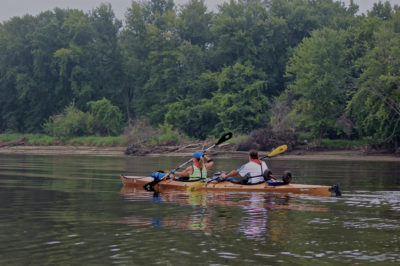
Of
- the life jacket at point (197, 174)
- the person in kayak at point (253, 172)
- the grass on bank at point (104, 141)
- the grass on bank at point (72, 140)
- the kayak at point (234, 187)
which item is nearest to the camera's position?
the kayak at point (234, 187)

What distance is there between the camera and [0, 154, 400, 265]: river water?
9.19 metres

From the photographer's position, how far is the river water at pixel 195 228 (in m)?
9.19

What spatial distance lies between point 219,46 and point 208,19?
27.1 ft

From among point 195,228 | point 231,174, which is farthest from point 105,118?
point 195,228

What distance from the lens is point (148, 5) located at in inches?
2985

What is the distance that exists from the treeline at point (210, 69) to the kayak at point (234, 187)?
2472 cm

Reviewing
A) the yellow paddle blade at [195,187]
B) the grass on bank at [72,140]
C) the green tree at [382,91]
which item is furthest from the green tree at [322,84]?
the yellow paddle blade at [195,187]

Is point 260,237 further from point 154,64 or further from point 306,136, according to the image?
point 154,64

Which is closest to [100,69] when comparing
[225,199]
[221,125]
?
[221,125]

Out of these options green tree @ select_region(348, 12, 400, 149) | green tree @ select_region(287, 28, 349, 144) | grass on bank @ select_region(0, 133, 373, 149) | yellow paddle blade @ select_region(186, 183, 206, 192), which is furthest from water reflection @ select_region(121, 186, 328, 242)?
green tree @ select_region(287, 28, 349, 144)

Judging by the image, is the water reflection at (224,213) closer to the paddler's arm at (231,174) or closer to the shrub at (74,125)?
the paddler's arm at (231,174)

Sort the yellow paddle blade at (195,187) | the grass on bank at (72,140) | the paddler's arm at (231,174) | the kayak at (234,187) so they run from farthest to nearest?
the grass on bank at (72,140), the yellow paddle blade at (195,187), the paddler's arm at (231,174), the kayak at (234,187)

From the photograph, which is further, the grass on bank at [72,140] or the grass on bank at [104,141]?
the grass on bank at [72,140]

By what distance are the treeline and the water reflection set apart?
1027 inches
